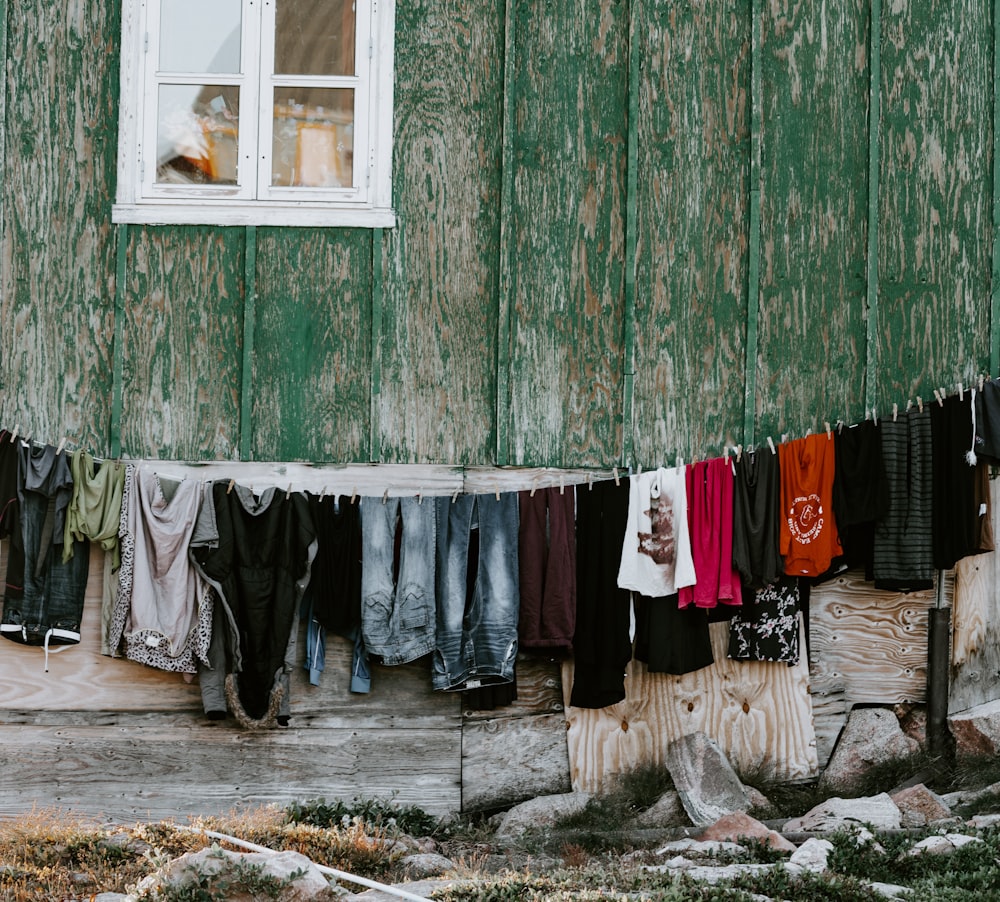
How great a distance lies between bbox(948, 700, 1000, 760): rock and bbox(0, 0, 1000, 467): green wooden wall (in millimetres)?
1908

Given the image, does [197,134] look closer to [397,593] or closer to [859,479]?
[397,593]

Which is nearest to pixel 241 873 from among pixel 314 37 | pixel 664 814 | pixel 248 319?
pixel 664 814

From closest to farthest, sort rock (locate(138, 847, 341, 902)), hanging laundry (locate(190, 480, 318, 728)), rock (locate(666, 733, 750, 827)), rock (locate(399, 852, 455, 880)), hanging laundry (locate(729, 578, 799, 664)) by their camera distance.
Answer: rock (locate(138, 847, 341, 902)) < rock (locate(399, 852, 455, 880)) < rock (locate(666, 733, 750, 827)) < hanging laundry (locate(190, 480, 318, 728)) < hanging laundry (locate(729, 578, 799, 664))

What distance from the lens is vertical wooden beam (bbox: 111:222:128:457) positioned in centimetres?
892

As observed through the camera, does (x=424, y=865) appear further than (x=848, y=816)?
No

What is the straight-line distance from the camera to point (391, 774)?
8859mm

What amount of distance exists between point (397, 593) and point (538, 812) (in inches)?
57.3

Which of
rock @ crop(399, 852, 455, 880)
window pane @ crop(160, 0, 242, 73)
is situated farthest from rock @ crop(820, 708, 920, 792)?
window pane @ crop(160, 0, 242, 73)

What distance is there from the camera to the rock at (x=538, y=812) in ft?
27.7

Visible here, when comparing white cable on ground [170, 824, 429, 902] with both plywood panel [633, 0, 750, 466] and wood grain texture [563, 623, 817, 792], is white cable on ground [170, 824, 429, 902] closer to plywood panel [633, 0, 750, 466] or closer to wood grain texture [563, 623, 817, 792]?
wood grain texture [563, 623, 817, 792]

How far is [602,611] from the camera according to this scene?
345 inches

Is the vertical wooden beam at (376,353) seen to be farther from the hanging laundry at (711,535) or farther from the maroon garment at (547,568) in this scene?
the hanging laundry at (711,535)

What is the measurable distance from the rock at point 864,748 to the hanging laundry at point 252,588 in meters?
3.22

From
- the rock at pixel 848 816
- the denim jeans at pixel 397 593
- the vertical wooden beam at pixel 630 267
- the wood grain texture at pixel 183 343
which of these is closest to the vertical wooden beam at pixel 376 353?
the denim jeans at pixel 397 593
